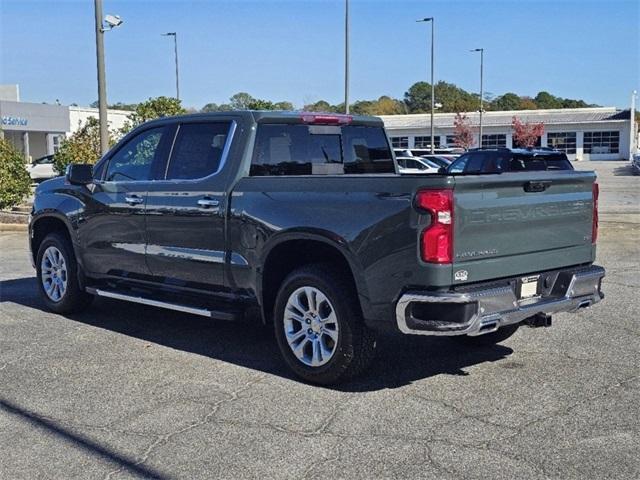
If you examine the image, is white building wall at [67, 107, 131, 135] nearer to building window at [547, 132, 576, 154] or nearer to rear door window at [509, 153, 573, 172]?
building window at [547, 132, 576, 154]

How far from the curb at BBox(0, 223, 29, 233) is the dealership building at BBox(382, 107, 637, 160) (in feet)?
170

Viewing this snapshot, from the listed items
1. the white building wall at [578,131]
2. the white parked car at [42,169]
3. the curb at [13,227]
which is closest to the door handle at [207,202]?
the curb at [13,227]

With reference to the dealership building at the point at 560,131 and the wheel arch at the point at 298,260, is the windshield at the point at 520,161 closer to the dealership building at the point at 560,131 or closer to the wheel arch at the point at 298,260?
the wheel arch at the point at 298,260

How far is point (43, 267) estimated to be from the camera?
27.1 ft

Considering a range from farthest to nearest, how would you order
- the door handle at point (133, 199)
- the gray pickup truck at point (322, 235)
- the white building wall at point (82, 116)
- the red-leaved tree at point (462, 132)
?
the red-leaved tree at point (462, 132)
the white building wall at point (82, 116)
the door handle at point (133, 199)
the gray pickup truck at point (322, 235)

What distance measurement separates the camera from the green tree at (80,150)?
20.8m

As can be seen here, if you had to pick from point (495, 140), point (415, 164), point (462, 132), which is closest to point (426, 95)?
point (495, 140)

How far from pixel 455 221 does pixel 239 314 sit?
2.09 meters

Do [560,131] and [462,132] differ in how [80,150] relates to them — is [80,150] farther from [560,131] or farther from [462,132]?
[560,131]

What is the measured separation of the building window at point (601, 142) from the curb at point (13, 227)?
208 feet

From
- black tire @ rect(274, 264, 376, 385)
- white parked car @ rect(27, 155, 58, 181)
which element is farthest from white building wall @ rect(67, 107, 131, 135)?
black tire @ rect(274, 264, 376, 385)

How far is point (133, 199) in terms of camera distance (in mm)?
7004

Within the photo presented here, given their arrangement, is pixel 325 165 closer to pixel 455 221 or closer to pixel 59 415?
pixel 455 221

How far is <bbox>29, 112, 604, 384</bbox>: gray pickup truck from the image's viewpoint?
16.2 ft
